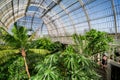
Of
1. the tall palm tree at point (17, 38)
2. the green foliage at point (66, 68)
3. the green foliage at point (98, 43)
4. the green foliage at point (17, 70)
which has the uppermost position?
the tall palm tree at point (17, 38)

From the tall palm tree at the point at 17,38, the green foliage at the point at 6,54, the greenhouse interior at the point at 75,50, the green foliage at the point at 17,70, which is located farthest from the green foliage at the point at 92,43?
the green foliage at the point at 6,54

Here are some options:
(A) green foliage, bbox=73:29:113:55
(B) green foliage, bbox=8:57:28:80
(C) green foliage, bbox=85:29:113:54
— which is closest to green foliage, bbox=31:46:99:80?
(A) green foliage, bbox=73:29:113:55

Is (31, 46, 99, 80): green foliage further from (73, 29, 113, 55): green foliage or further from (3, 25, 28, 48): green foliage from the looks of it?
(3, 25, 28, 48): green foliage

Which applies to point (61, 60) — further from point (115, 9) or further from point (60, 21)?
point (60, 21)

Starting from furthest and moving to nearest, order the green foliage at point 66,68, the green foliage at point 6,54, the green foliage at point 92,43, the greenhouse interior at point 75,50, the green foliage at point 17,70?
the green foliage at point 17,70
the green foliage at point 6,54
the green foliage at point 92,43
the greenhouse interior at point 75,50
the green foliage at point 66,68

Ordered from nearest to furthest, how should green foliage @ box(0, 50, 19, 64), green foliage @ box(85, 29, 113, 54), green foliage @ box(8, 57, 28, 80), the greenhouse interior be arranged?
the greenhouse interior → green foliage @ box(85, 29, 113, 54) → green foliage @ box(0, 50, 19, 64) → green foliage @ box(8, 57, 28, 80)

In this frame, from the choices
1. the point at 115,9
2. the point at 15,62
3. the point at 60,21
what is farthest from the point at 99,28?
the point at 60,21

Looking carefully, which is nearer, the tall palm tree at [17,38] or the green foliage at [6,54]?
the tall palm tree at [17,38]

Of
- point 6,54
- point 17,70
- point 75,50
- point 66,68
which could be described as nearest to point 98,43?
point 75,50

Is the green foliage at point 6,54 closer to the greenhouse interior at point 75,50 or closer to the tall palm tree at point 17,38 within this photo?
the greenhouse interior at point 75,50

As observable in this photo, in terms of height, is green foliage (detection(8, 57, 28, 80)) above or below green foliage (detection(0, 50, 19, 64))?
below

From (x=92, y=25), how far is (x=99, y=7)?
94.5 inches

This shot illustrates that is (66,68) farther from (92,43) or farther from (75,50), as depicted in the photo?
(92,43)

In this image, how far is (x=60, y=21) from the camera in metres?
32.7
